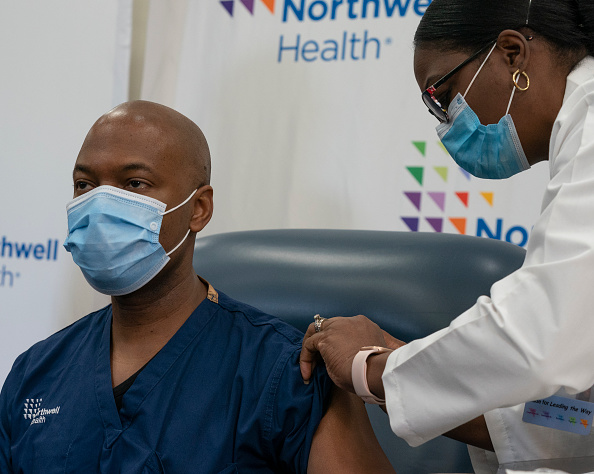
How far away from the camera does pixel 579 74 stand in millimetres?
1272

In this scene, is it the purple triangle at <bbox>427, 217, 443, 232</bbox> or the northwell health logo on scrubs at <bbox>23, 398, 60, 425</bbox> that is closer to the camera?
the northwell health logo on scrubs at <bbox>23, 398, 60, 425</bbox>

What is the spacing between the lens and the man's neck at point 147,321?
62.6 inches

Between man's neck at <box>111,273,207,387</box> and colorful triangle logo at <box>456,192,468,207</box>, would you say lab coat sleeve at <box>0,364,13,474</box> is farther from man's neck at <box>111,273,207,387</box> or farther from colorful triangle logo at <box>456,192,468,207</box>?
colorful triangle logo at <box>456,192,468,207</box>

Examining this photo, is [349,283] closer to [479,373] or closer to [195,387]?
[195,387]

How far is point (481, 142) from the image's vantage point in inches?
56.2

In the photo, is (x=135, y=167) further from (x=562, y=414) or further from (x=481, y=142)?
(x=562, y=414)

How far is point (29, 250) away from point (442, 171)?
1563 millimetres

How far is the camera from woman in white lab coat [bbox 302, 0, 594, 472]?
3.52 ft

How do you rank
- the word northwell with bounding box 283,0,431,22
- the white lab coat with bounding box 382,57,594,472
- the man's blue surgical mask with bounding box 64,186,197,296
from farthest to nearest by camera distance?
the word northwell with bounding box 283,0,431,22, the man's blue surgical mask with bounding box 64,186,197,296, the white lab coat with bounding box 382,57,594,472

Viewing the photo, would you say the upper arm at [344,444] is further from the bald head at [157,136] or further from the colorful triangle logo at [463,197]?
the colorful triangle logo at [463,197]

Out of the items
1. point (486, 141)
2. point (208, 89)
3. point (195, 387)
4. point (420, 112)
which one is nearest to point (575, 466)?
point (486, 141)

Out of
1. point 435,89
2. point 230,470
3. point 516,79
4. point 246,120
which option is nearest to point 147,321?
point 230,470

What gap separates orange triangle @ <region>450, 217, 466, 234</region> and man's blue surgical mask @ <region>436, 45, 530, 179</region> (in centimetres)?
95

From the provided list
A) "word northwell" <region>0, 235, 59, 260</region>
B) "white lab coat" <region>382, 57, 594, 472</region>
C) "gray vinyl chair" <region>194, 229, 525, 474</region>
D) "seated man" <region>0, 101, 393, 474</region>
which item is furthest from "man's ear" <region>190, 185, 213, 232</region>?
"word northwell" <region>0, 235, 59, 260</region>
